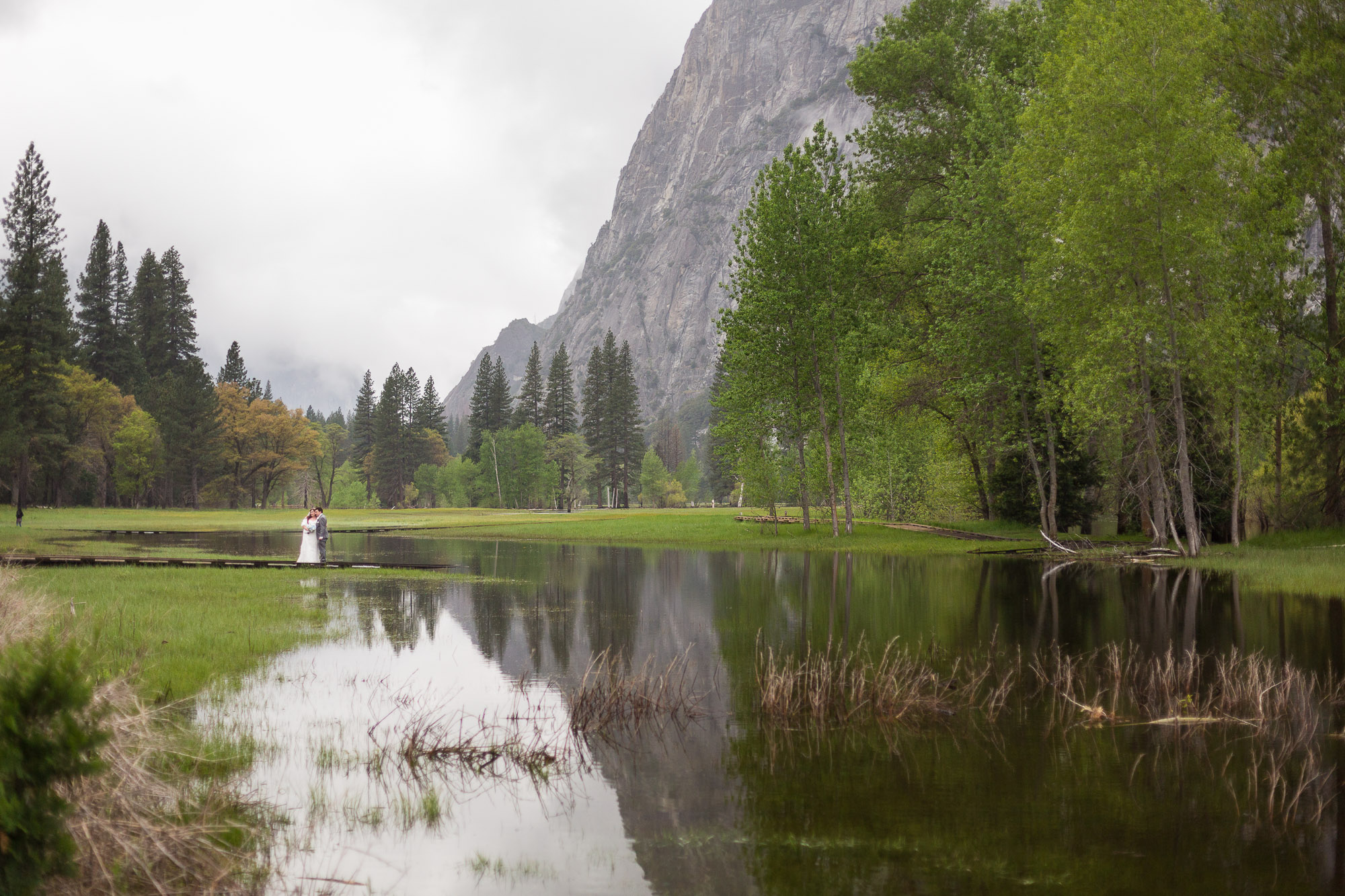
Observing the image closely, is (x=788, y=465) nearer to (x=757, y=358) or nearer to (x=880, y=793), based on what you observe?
(x=757, y=358)

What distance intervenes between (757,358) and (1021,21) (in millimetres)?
19639

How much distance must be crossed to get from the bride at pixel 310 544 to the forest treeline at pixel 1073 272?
2060 centimetres

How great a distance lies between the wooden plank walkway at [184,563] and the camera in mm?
24125

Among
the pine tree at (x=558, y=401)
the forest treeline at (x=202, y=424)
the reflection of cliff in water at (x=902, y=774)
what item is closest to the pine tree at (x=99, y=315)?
the forest treeline at (x=202, y=424)

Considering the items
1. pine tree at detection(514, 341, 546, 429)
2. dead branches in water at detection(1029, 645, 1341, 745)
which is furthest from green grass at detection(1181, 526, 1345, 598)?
pine tree at detection(514, 341, 546, 429)

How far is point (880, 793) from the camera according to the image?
736 centimetres

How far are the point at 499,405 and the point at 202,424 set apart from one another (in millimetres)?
44832

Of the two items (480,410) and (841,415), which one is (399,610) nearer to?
(841,415)

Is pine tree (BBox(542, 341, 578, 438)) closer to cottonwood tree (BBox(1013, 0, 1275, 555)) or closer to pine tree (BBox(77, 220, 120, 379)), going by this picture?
pine tree (BBox(77, 220, 120, 379))

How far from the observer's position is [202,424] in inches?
3573

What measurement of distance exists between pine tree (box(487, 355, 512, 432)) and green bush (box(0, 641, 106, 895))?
123937 millimetres

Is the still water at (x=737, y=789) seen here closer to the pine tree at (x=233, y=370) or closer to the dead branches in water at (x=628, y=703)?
the dead branches in water at (x=628, y=703)

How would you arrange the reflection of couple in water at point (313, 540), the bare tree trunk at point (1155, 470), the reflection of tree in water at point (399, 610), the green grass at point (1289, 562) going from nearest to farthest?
the reflection of tree in water at point (399, 610)
the green grass at point (1289, 562)
the reflection of couple in water at point (313, 540)
the bare tree trunk at point (1155, 470)

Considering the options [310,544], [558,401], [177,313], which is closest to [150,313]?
[177,313]
